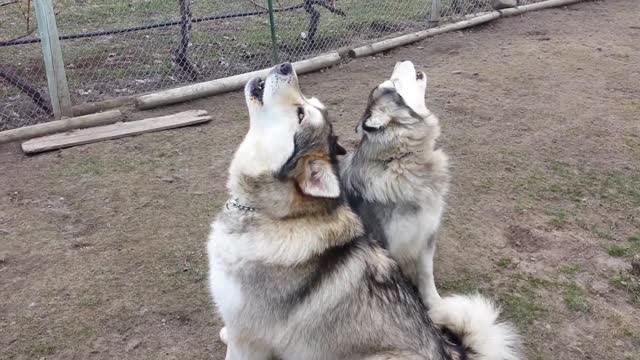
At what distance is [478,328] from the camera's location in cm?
261

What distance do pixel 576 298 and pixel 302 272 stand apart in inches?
74.0

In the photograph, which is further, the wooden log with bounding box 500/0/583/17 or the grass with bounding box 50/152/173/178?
the wooden log with bounding box 500/0/583/17

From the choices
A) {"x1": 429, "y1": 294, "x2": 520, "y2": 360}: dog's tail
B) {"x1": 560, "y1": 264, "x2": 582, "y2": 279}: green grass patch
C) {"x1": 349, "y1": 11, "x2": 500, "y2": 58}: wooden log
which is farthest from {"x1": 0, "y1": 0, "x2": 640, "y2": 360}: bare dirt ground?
{"x1": 349, "y1": 11, "x2": 500, "y2": 58}: wooden log

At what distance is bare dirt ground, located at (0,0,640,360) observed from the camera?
10.4 feet

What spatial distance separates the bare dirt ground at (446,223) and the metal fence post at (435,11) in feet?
6.29

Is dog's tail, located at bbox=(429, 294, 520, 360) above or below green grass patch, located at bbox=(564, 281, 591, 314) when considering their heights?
above

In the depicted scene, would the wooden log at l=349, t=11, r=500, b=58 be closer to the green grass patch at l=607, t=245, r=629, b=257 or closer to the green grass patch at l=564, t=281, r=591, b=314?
the green grass patch at l=607, t=245, r=629, b=257

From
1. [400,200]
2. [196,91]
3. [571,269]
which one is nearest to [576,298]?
[571,269]

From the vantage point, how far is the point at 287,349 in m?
2.43

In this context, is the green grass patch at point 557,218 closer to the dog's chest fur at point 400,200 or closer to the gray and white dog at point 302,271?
the dog's chest fur at point 400,200

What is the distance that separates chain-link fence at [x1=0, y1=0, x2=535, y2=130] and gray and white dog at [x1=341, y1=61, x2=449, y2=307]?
3858 mm

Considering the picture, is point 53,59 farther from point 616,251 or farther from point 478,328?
point 616,251

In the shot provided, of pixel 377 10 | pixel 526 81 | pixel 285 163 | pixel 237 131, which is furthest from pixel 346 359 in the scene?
pixel 377 10

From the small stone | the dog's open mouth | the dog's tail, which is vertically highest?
the dog's open mouth
